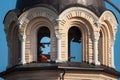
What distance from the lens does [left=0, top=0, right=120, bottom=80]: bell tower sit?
53281 mm

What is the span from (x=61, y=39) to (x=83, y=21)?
1.69m

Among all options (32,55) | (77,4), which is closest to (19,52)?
(32,55)

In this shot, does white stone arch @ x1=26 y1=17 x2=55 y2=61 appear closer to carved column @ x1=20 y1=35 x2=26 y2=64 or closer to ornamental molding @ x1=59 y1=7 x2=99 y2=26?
carved column @ x1=20 y1=35 x2=26 y2=64

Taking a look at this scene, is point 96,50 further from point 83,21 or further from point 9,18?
point 9,18

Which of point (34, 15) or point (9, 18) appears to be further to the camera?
point (9, 18)

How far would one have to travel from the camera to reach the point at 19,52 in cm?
5488

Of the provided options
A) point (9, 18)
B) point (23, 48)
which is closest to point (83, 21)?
point (23, 48)

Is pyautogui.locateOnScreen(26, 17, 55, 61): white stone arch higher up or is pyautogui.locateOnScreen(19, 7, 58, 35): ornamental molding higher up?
pyautogui.locateOnScreen(19, 7, 58, 35): ornamental molding

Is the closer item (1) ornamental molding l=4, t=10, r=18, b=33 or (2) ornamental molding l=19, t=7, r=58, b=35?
(2) ornamental molding l=19, t=7, r=58, b=35

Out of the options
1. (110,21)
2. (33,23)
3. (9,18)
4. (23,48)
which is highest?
(9,18)

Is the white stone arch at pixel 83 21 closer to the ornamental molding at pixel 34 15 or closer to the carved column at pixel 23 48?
the ornamental molding at pixel 34 15

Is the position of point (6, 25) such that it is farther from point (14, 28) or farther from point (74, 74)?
point (74, 74)

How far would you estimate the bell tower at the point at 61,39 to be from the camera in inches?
2098

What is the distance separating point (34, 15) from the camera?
54.1m
